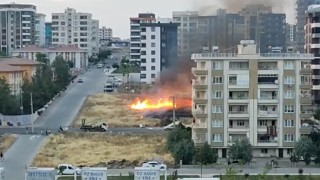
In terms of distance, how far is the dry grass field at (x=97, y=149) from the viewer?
12980 millimetres

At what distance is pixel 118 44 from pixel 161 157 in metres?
52.3

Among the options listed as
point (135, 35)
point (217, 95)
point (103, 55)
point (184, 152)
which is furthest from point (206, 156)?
point (103, 55)

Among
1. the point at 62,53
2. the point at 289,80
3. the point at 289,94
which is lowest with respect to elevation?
the point at 289,94

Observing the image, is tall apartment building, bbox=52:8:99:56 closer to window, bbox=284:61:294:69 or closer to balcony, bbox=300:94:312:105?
window, bbox=284:61:294:69

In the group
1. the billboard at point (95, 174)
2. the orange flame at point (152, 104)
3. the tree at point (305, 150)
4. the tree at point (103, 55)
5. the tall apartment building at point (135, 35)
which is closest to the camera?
the billboard at point (95, 174)

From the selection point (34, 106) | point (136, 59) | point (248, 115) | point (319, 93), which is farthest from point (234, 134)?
point (136, 59)

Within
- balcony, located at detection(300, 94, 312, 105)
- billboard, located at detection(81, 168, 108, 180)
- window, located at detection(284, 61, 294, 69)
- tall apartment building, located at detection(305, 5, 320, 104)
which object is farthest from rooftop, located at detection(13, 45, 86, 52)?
billboard, located at detection(81, 168, 108, 180)

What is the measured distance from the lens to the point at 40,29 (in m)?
50.8

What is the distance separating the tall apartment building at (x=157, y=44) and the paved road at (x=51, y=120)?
2497 mm

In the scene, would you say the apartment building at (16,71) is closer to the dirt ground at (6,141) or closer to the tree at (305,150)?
the dirt ground at (6,141)

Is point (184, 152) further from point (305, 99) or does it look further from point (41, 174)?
point (41, 174)

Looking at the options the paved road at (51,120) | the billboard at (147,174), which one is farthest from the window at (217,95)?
the billboard at (147,174)

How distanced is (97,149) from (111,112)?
23.1 feet

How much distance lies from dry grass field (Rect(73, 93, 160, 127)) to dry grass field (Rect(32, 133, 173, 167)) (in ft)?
8.46
